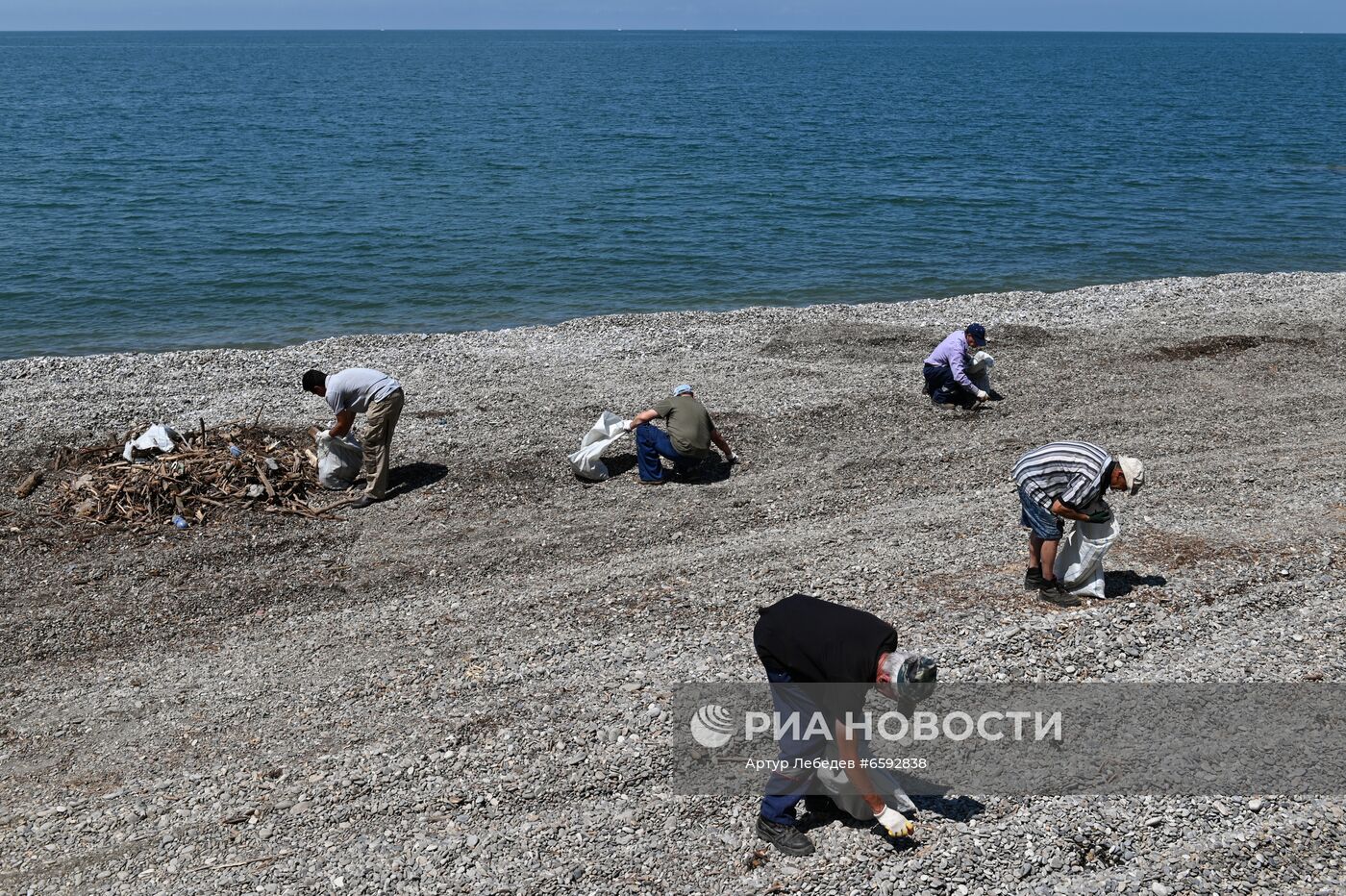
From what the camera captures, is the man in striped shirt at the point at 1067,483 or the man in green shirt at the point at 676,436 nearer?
the man in striped shirt at the point at 1067,483

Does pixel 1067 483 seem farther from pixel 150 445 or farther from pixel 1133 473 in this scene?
pixel 150 445

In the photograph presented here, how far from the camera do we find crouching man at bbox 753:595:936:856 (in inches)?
215

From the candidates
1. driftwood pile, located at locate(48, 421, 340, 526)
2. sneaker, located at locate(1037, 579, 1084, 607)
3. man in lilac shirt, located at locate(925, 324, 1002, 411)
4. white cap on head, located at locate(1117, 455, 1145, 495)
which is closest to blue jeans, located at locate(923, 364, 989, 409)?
man in lilac shirt, located at locate(925, 324, 1002, 411)

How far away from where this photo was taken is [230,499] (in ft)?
41.8

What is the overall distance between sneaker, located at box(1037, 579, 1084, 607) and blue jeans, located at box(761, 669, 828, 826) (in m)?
3.59

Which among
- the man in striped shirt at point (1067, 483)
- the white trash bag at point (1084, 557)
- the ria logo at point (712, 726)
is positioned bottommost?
the ria logo at point (712, 726)

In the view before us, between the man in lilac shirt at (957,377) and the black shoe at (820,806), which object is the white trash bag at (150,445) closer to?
the black shoe at (820,806)

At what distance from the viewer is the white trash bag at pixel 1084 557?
346 inches

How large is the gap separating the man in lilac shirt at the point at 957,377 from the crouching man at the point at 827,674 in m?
9.70

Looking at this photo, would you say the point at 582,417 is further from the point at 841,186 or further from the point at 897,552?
the point at 841,186

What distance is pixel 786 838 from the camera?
6.44 m

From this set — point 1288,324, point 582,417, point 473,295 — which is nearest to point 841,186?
point 473,295

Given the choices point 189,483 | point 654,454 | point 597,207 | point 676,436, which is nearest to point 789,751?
point 676,436

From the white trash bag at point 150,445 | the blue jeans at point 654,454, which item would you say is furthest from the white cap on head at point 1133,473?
the white trash bag at point 150,445
